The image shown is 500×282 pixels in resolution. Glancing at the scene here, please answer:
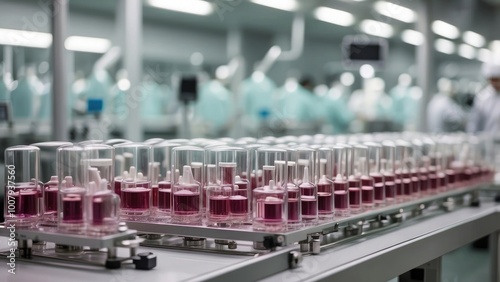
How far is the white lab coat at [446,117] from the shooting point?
6.91 meters

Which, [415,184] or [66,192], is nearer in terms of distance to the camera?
[66,192]

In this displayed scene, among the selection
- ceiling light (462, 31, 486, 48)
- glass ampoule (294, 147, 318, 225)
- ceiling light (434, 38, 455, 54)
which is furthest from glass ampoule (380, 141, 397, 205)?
ceiling light (434, 38, 455, 54)

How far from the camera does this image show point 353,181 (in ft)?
7.55

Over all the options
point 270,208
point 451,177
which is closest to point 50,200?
point 270,208

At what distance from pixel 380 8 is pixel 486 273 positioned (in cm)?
314

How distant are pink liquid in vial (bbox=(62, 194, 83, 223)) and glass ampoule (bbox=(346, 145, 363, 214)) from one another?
1.01 m

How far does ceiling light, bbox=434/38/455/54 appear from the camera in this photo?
8.31 meters

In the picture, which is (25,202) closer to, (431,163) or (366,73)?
(431,163)

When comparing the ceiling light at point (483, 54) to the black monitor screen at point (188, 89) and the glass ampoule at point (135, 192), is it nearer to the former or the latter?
the black monitor screen at point (188, 89)

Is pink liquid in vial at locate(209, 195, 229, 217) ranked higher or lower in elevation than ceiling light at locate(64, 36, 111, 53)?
lower

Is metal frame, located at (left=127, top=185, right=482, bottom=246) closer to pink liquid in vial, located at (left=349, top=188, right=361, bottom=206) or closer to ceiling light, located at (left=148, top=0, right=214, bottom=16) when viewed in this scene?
pink liquid in vial, located at (left=349, top=188, right=361, bottom=206)

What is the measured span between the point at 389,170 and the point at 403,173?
0.12m

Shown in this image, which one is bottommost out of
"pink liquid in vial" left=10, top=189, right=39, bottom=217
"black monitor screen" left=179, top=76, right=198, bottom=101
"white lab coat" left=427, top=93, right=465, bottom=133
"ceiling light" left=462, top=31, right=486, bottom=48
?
"pink liquid in vial" left=10, top=189, right=39, bottom=217

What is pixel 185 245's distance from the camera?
1.93m
